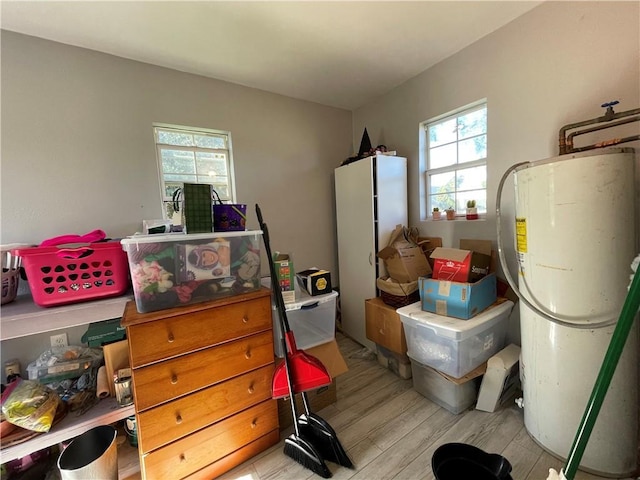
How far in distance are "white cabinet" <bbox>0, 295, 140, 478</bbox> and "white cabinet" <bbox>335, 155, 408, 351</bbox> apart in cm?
185

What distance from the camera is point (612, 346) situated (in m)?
0.83

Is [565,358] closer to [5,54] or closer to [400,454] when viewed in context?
[400,454]

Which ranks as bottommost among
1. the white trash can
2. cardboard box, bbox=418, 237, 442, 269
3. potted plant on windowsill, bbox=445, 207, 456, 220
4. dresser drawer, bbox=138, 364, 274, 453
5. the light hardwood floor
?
the light hardwood floor

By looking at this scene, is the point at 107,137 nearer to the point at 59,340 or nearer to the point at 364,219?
the point at 59,340

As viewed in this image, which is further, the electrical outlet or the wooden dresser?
the electrical outlet

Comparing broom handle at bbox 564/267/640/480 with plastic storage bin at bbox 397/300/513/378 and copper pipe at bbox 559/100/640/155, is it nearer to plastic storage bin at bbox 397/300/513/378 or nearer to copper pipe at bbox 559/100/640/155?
plastic storage bin at bbox 397/300/513/378

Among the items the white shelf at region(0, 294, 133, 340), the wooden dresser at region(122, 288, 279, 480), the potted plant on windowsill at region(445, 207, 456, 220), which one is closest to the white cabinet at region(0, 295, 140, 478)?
the white shelf at region(0, 294, 133, 340)

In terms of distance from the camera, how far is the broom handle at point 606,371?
0.79 meters

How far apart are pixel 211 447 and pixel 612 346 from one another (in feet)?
5.51

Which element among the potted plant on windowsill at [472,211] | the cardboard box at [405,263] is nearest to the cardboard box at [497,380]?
the cardboard box at [405,263]

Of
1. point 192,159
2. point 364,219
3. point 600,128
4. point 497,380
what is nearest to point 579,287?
point 497,380

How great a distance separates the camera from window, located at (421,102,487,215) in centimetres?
211

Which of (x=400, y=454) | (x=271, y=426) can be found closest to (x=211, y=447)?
(x=271, y=426)

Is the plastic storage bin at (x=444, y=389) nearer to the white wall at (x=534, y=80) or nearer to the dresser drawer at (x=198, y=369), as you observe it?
the white wall at (x=534, y=80)
